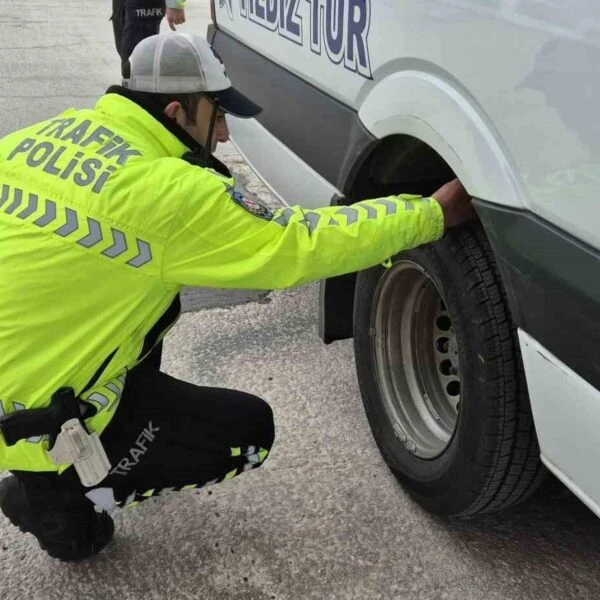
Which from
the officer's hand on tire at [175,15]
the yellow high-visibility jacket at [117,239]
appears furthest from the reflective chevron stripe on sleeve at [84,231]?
the officer's hand on tire at [175,15]

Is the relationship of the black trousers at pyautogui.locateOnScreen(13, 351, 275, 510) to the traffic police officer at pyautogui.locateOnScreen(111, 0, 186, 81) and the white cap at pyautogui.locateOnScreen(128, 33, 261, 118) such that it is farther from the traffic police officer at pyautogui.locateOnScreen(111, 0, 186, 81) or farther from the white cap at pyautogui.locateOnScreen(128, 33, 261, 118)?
the traffic police officer at pyautogui.locateOnScreen(111, 0, 186, 81)

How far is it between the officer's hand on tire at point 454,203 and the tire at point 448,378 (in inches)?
2.2

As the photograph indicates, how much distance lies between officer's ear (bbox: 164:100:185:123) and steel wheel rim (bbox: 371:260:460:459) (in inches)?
31.8

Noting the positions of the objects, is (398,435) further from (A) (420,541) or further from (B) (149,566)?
(B) (149,566)

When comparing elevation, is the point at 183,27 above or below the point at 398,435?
below

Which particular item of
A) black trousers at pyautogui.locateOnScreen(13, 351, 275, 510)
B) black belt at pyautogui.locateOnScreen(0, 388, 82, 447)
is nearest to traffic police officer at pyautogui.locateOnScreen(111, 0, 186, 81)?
black trousers at pyautogui.locateOnScreen(13, 351, 275, 510)

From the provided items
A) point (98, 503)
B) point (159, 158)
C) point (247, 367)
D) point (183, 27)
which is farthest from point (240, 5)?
point (183, 27)

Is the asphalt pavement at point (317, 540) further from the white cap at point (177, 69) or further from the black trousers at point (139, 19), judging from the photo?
the black trousers at point (139, 19)

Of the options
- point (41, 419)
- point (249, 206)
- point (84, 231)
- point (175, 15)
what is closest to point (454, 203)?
point (249, 206)

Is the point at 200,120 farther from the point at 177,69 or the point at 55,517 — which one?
the point at 55,517

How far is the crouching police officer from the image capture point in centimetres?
179

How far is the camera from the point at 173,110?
6.59 feet

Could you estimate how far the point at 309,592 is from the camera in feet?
7.31

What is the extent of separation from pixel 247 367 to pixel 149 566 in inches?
43.7
